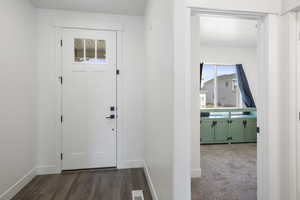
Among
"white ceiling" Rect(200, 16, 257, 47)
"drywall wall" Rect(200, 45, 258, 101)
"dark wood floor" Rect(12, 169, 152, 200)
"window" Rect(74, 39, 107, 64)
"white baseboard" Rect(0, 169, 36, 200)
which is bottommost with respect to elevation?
"dark wood floor" Rect(12, 169, 152, 200)

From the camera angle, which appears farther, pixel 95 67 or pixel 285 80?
pixel 95 67

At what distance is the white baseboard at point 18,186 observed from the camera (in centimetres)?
205

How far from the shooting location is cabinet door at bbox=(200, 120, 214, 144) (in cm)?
438

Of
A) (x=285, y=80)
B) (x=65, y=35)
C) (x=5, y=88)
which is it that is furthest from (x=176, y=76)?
(x=65, y=35)

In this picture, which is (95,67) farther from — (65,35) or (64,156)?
(64,156)

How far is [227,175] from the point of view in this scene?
107 inches

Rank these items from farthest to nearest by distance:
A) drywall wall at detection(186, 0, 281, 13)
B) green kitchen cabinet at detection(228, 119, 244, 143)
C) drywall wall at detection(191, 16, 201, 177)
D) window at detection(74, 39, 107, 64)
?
green kitchen cabinet at detection(228, 119, 244, 143)
window at detection(74, 39, 107, 64)
drywall wall at detection(191, 16, 201, 177)
drywall wall at detection(186, 0, 281, 13)

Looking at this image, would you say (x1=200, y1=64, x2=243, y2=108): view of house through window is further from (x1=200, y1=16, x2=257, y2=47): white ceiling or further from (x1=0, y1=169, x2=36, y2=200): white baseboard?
(x1=0, y1=169, x2=36, y2=200): white baseboard

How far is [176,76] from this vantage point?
1.27m

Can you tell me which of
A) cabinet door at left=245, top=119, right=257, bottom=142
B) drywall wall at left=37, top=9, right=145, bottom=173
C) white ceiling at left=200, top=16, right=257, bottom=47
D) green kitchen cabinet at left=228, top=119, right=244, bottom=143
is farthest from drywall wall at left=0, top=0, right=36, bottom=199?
cabinet door at left=245, top=119, right=257, bottom=142

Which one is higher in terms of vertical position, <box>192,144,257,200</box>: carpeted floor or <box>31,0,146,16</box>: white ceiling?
<box>31,0,146,16</box>: white ceiling

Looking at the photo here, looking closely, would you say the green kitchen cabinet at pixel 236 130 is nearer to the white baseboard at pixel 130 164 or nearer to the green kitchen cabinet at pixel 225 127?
the green kitchen cabinet at pixel 225 127

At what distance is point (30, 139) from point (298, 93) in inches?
139

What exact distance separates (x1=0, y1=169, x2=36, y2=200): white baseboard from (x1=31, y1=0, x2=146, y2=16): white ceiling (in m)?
2.71
